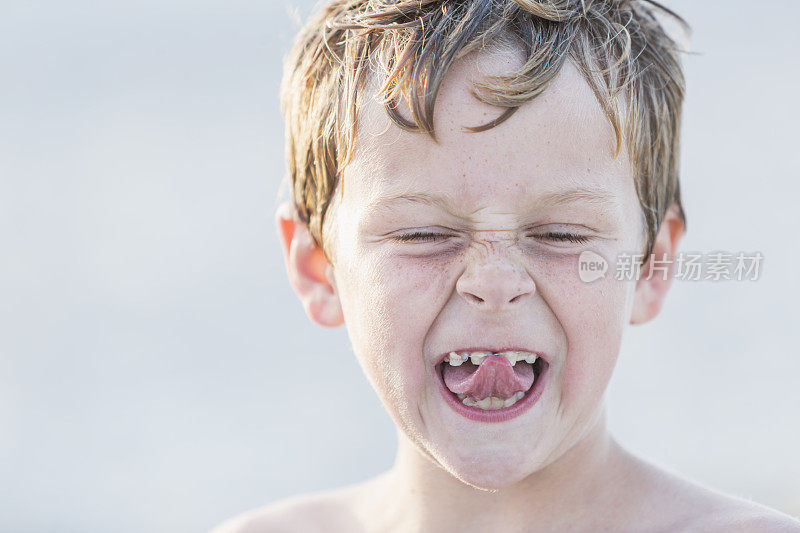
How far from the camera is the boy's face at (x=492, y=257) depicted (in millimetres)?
1546

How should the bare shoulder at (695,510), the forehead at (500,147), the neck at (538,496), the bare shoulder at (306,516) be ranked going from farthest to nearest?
the bare shoulder at (306,516) → the neck at (538,496) → the bare shoulder at (695,510) → the forehead at (500,147)

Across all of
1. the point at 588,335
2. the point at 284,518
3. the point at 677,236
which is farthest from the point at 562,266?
the point at 284,518

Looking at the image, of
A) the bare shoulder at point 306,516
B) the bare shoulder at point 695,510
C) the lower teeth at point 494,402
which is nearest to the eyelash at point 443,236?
the lower teeth at point 494,402

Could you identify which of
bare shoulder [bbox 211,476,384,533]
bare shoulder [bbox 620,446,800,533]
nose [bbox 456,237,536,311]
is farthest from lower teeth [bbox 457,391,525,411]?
bare shoulder [bbox 211,476,384,533]

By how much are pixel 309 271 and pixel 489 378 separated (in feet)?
1.76

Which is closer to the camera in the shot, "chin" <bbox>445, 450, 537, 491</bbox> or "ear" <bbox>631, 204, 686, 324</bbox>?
"chin" <bbox>445, 450, 537, 491</bbox>

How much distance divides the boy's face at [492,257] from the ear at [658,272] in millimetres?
162

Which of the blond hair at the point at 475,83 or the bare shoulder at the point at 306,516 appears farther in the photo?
the bare shoulder at the point at 306,516

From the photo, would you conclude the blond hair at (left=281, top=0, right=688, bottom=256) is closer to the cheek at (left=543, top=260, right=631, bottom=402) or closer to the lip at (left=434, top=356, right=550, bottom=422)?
the cheek at (left=543, top=260, right=631, bottom=402)

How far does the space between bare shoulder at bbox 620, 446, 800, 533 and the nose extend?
1.73ft

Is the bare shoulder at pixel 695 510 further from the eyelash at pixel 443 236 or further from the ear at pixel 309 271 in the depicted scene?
the ear at pixel 309 271

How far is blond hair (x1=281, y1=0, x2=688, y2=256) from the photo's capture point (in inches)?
61.9

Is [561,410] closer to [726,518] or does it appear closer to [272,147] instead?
[726,518]

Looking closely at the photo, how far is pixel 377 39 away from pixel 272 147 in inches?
204
